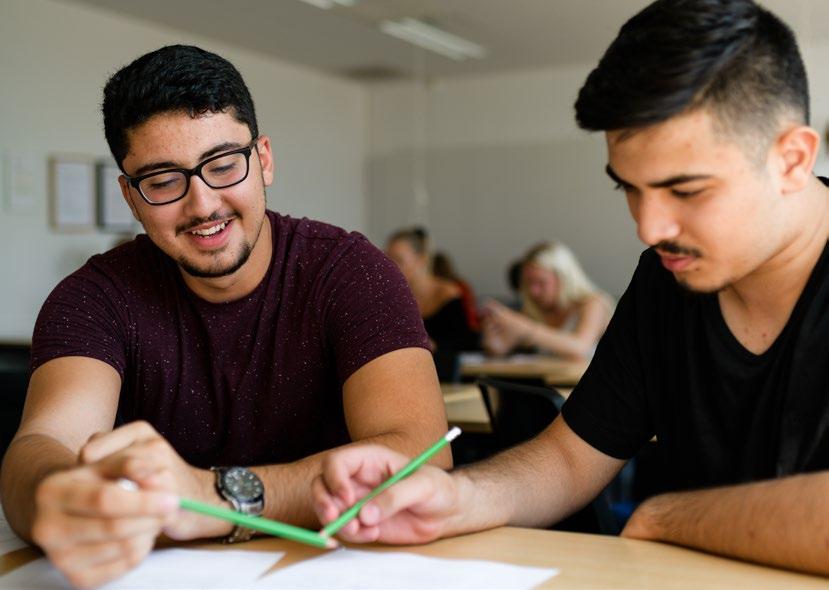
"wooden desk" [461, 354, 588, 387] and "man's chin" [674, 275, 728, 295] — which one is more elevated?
"man's chin" [674, 275, 728, 295]

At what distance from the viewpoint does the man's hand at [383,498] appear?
1.22 meters

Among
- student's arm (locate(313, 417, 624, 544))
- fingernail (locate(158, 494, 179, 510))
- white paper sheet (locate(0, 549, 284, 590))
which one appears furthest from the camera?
student's arm (locate(313, 417, 624, 544))

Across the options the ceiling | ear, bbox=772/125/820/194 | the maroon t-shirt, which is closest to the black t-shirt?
ear, bbox=772/125/820/194

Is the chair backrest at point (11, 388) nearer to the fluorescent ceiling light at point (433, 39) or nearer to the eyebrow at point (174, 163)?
the eyebrow at point (174, 163)

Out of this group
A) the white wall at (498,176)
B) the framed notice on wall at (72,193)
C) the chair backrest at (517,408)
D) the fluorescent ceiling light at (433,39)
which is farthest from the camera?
the white wall at (498,176)

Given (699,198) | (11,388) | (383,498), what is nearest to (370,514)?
(383,498)

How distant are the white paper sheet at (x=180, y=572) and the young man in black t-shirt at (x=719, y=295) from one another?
0.36ft

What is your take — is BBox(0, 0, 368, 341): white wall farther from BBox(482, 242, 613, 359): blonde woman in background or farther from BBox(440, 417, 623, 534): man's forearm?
BBox(440, 417, 623, 534): man's forearm

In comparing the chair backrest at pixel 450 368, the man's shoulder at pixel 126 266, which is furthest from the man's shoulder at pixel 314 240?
the chair backrest at pixel 450 368

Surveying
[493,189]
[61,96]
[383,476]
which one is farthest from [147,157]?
[493,189]

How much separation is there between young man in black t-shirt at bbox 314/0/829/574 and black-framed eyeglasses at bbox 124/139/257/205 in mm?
621

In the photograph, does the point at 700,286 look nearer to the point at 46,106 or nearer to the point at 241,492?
the point at 241,492

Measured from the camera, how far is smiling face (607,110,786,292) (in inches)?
47.6

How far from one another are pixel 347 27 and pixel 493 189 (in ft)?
7.47
